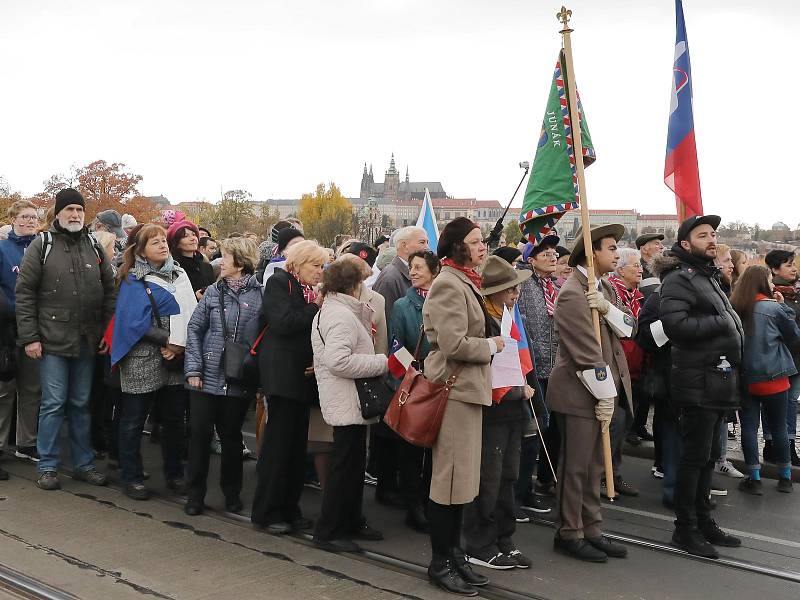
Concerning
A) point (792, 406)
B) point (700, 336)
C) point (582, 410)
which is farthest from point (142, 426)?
point (792, 406)

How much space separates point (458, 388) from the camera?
16.0 ft

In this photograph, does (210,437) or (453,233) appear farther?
(210,437)

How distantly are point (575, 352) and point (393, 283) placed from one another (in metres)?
1.97

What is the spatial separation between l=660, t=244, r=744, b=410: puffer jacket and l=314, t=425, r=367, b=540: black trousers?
2.31 m

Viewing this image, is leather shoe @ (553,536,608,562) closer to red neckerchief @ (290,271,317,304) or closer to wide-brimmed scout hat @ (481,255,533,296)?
wide-brimmed scout hat @ (481,255,533,296)

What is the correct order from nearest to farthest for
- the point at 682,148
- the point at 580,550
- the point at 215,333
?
1. the point at 580,550
2. the point at 215,333
3. the point at 682,148

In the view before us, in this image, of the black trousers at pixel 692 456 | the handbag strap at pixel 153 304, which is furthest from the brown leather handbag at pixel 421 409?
the handbag strap at pixel 153 304

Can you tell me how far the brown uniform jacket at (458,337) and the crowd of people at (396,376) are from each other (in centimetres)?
1

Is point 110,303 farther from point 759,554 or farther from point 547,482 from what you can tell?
point 759,554

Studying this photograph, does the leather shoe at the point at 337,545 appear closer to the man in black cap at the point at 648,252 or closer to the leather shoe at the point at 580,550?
the leather shoe at the point at 580,550

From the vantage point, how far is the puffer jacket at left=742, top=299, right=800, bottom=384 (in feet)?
24.8

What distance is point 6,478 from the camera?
6.98 m

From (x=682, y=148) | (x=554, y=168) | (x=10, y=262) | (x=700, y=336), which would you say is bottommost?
(x=700, y=336)

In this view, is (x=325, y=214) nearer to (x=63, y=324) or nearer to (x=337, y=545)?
(x=63, y=324)
